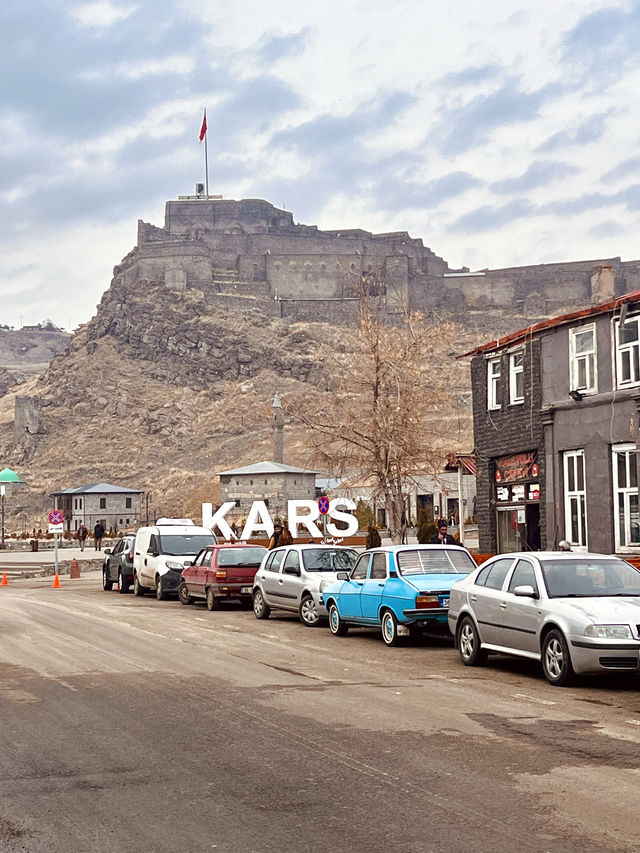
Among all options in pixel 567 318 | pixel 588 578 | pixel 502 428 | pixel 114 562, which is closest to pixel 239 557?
pixel 502 428

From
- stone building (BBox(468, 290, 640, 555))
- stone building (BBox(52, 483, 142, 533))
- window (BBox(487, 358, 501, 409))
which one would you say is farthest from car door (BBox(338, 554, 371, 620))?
stone building (BBox(52, 483, 142, 533))

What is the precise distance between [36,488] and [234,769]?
108625 mm

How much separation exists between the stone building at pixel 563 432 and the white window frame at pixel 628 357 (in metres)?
0.02

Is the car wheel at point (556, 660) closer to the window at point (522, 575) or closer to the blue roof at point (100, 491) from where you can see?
the window at point (522, 575)

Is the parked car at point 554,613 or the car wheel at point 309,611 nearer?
the parked car at point 554,613

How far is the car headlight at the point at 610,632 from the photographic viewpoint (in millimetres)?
11266

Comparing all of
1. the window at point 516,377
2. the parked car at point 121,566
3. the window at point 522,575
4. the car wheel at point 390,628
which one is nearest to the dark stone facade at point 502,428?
the window at point 516,377

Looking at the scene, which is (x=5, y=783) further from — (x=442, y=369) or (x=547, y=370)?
(x=442, y=369)

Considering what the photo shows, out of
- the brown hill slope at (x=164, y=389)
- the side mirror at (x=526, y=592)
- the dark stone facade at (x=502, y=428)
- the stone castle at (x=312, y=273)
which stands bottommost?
the side mirror at (x=526, y=592)

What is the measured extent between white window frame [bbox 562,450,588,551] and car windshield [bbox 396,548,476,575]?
320 inches

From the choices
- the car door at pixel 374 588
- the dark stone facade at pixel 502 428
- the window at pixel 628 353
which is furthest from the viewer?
the dark stone facade at pixel 502 428

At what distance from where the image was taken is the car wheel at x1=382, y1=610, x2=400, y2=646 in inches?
631

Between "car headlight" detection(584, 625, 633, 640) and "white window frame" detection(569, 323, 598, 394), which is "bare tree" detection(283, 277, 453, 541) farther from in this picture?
"car headlight" detection(584, 625, 633, 640)

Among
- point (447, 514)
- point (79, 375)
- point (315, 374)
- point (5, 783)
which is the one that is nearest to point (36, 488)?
point (79, 375)
